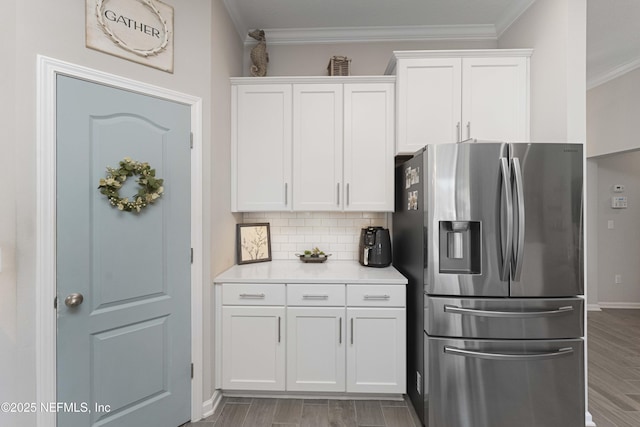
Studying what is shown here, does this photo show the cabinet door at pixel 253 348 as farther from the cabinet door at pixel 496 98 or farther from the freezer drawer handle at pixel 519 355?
the cabinet door at pixel 496 98

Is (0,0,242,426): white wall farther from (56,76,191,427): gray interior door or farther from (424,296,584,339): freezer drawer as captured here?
(424,296,584,339): freezer drawer

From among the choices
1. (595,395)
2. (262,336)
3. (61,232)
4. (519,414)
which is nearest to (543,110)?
(519,414)

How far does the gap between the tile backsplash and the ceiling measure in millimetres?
1718

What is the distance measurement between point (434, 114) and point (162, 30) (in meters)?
2.03

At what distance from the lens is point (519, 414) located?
5.70 feet

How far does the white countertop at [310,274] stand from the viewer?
6.86ft

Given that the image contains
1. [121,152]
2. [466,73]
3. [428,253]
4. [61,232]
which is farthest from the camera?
[466,73]

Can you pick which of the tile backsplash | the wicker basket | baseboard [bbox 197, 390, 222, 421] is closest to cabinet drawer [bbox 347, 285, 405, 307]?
the tile backsplash

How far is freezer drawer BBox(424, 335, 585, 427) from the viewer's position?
5.70 ft

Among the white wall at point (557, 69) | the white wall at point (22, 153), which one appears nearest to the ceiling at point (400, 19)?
the white wall at point (557, 69)

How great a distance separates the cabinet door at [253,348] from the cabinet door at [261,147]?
866 millimetres

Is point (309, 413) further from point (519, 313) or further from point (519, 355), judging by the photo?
point (519, 313)

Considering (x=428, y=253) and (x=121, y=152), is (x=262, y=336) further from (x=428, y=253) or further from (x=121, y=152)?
(x=121, y=152)

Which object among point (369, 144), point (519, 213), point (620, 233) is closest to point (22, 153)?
point (369, 144)
